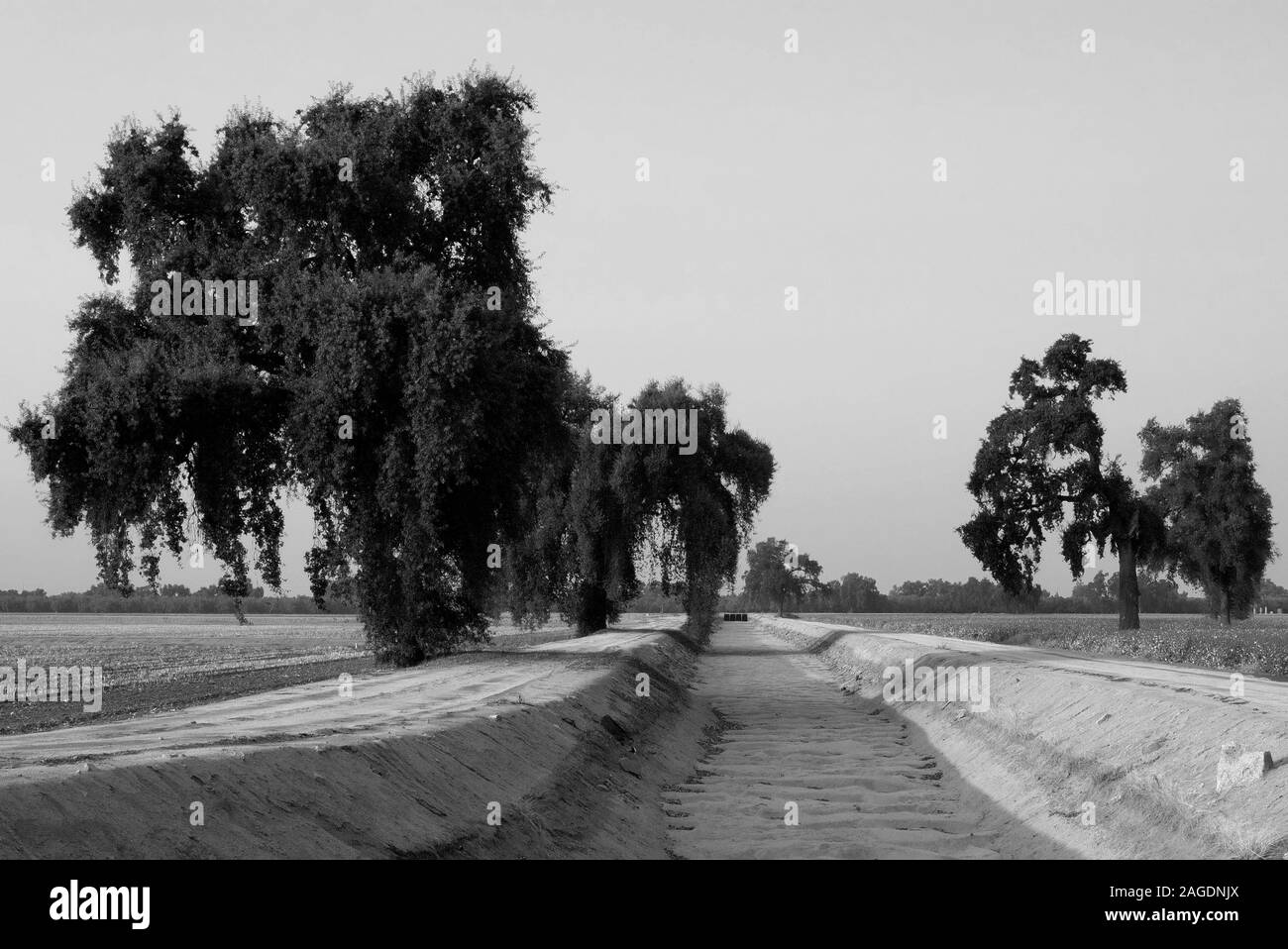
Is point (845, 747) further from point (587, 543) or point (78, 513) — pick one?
point (587, 543)

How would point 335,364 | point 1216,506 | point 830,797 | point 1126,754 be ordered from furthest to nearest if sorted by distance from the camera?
1. point 1216,506
2. point 335,364
3. point 830,797
4. point 1126,754

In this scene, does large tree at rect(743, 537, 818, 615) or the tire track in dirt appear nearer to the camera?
the tire track in dirt

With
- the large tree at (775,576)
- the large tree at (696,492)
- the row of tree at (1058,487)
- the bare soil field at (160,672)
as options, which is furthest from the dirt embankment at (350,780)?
the large tree at (775,576)

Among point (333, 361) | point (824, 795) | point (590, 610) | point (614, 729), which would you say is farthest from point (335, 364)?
point (590, 610)

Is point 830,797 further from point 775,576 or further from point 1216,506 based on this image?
point 775,576

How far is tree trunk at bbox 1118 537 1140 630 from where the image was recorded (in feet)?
181

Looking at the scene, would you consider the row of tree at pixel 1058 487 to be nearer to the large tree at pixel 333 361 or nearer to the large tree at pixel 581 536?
the large tree at pixel 581 536

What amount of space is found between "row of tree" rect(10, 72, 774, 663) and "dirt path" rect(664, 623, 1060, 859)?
8170mm

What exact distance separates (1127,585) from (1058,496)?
5628 mm

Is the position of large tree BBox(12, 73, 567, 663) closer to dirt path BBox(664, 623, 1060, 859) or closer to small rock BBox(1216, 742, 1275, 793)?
dirt path BBox(664, 623, 1060, 859)

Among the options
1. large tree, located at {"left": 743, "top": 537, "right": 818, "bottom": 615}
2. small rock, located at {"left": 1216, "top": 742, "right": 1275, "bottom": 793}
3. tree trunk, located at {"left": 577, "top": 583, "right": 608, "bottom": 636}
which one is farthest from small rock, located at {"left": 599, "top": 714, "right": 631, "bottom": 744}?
large tree, located at {"left": 743, "top": 537, "right": 818, "bottom": 615}

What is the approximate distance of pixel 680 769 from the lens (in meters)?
17.7

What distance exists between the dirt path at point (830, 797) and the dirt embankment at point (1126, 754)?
52 cm

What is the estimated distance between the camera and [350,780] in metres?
10.0
